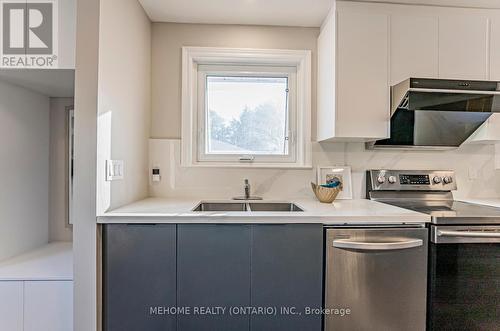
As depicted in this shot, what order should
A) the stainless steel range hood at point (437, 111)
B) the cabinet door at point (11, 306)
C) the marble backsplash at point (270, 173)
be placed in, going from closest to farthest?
the cabinet door at point (11, 306)
the stainless steel range hood at point (437, 111)
the marble backsplash at point (270, 173)

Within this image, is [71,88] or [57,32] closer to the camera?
[57,32]

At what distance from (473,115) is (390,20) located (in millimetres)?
846

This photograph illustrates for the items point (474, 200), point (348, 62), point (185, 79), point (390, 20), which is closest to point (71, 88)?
point (185, 79)

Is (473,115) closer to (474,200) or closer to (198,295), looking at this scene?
(474,200)

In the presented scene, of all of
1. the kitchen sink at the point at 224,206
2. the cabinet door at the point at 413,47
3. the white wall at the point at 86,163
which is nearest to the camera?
the white wall at the point at 86,163

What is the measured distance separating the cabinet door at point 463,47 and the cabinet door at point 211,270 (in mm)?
1657

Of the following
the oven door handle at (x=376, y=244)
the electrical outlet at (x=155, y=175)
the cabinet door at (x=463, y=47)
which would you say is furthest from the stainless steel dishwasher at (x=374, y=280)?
the electrical outlet at (x=155, y=175)

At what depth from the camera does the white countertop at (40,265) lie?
1.53 meters

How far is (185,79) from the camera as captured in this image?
218 centimetres

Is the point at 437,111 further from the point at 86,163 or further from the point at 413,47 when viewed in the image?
Answer: the point at 86,163

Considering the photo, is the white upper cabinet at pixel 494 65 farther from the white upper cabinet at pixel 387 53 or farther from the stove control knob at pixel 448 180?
the stove control knob at pixel 448 180

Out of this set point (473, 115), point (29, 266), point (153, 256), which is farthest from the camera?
point (473, 115)

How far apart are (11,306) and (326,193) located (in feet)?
6.09

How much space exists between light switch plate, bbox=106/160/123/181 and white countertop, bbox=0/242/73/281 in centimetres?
55
